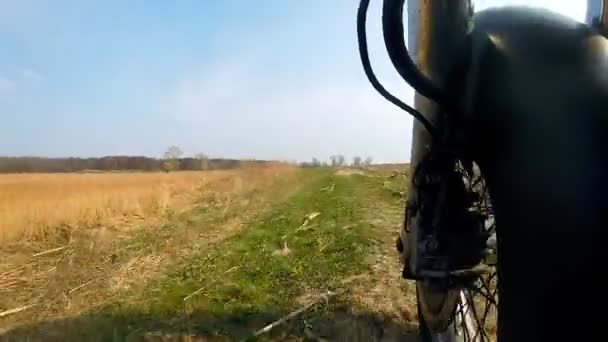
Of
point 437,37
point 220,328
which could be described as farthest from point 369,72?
point 220,328

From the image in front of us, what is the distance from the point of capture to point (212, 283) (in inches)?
247

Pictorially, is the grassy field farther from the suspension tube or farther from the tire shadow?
the suspension tube

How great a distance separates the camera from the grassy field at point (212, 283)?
4.41 m

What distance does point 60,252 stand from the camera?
30.2 ft

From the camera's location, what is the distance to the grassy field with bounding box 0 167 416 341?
441cm

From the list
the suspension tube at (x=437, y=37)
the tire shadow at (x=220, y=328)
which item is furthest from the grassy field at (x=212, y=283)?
the suspension tube at (x=437, y=37)

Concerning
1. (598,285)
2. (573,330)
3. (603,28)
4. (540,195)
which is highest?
(603,28)

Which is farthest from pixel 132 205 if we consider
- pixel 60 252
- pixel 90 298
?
pixel 90 298

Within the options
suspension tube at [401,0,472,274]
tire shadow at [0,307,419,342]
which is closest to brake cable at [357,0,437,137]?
suspension tube at [401,0,472,274]

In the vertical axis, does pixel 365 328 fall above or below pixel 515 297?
below

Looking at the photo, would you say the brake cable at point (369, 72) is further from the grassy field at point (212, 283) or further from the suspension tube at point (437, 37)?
the grassy field at point (212, 283)

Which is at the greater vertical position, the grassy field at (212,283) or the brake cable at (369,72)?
the brake cable at (369,72)

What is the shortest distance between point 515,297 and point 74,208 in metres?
14.0

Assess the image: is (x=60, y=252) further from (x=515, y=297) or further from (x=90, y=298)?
(x=515, y=297)
